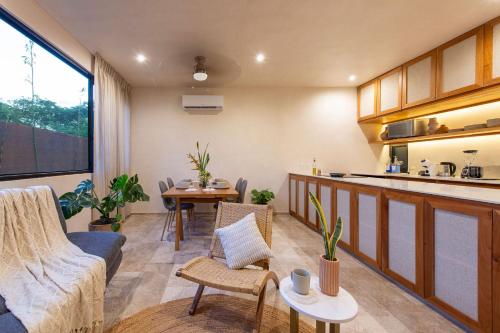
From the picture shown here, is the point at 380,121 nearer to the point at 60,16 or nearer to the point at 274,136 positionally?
the point at 274,136

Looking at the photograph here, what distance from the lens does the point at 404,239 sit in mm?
1938

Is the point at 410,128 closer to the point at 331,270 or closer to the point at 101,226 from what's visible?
the point at 331,270

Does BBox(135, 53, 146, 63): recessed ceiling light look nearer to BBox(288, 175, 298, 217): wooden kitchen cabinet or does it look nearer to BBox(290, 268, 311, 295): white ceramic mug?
BBox(288, 175, 298, 217): wooden kitchen cabinet

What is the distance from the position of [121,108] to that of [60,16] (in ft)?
5.73

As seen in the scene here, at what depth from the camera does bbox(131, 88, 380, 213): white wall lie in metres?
4.62

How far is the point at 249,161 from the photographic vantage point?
15.6ft

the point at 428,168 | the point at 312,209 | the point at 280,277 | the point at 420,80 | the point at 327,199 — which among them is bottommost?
the point at 280,277

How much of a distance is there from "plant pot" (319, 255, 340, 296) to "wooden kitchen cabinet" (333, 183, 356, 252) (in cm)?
163

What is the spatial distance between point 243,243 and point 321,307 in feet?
2.75

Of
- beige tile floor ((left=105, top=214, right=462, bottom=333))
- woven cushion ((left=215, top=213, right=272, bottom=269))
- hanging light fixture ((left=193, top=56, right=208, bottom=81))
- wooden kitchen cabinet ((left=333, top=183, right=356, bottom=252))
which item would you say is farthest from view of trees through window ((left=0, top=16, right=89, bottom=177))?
wooden kitchen cabinet ((left=333, top=183, right=356, bottom=252))

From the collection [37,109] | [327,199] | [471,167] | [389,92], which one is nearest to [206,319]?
[327,199]

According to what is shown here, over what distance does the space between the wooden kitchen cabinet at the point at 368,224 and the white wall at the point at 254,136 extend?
90.6 inches

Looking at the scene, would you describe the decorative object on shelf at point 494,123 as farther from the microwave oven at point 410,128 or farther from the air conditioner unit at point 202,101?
the air conditioner unit at point 202,101

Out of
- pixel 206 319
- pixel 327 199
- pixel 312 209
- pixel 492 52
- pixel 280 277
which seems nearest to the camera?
pixel 206 319
